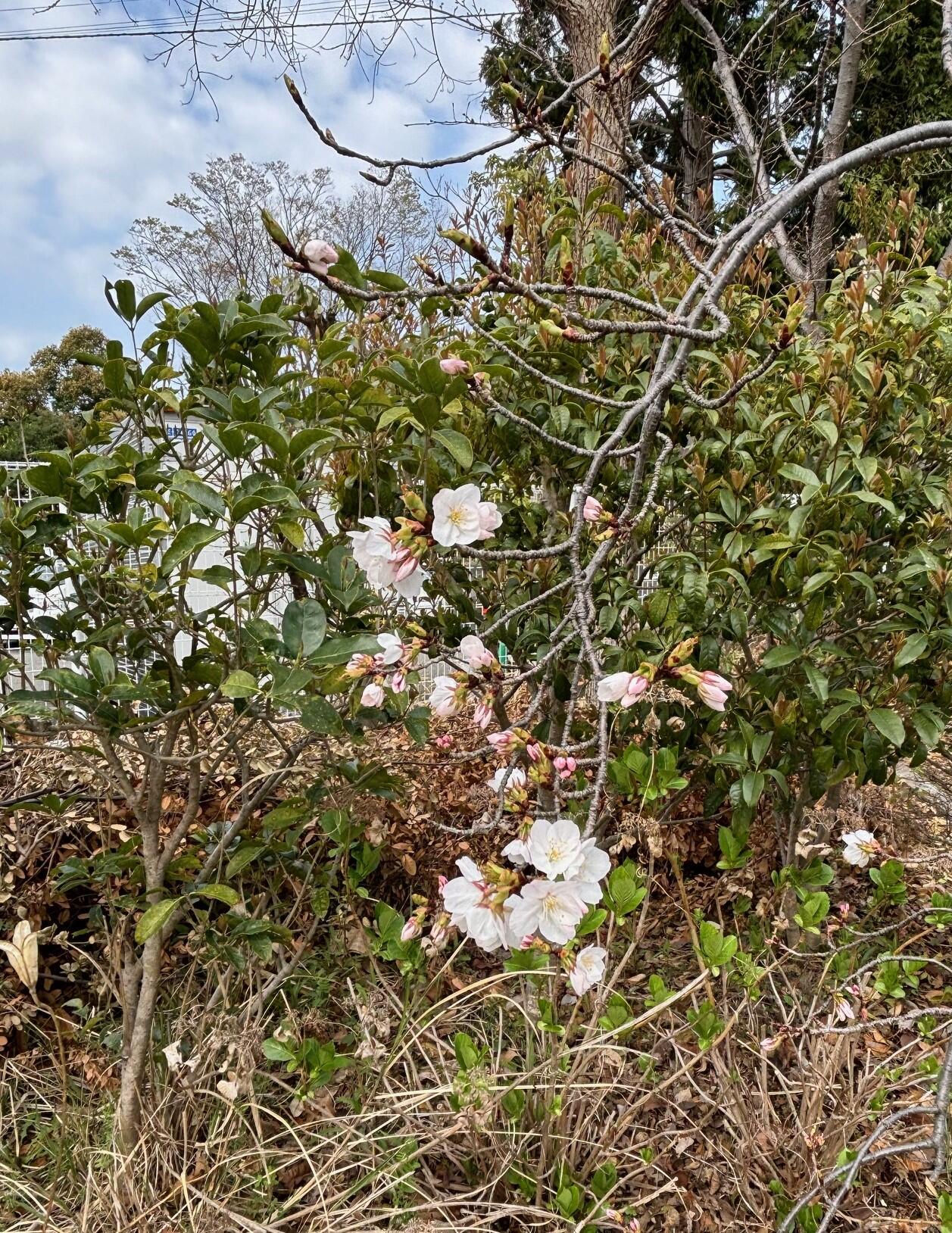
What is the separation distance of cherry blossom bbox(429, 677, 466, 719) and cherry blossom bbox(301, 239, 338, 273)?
2.06ft

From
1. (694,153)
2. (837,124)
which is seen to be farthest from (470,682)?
(694,153)

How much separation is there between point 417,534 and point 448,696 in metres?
0.21

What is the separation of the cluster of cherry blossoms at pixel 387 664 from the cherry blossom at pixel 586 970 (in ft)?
1.31

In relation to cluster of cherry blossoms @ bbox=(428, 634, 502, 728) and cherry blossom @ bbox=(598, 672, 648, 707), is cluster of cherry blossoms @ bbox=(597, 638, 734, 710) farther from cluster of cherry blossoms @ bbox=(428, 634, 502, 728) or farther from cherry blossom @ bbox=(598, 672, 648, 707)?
cluster of cherry blossoms @ bbox=(428, 634, 502, 728)

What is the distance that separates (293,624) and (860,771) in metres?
1.18

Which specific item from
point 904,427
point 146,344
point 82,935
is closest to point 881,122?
point 904,427

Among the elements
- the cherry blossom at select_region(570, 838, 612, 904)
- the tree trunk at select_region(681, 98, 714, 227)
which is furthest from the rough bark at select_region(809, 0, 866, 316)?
the cherry blossom at select_region(570, 838, 612, 904)

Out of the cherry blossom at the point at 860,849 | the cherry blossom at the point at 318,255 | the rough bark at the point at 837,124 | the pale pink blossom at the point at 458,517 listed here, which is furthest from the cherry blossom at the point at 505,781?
the rough bark at the point at 837,124

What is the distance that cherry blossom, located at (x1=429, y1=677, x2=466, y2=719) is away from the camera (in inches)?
38.5

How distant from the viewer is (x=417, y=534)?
0.96 m

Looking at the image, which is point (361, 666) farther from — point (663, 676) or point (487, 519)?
point (663, 676)

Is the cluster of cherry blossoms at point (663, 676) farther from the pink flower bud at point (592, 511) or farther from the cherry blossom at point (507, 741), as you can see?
the pink flower bud at point (592, 511)

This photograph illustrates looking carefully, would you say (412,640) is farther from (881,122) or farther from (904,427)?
(881,122)

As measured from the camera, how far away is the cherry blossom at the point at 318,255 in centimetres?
117
